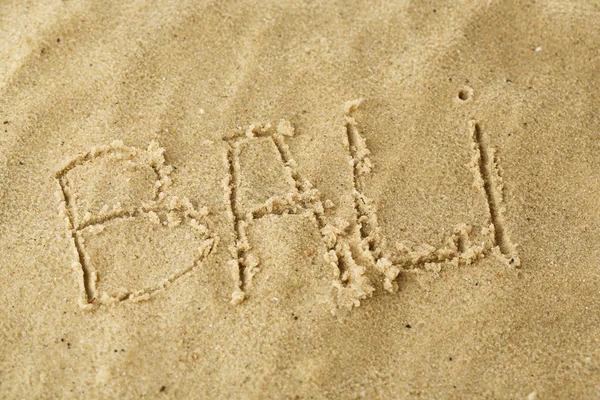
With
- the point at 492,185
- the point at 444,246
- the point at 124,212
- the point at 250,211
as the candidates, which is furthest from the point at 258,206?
the point at 492,185

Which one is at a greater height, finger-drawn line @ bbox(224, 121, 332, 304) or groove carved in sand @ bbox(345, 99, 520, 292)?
finger-drawn line @ bbox(224, 121, 332, 304)

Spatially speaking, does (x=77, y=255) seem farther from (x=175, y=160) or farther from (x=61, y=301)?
(x=175, y=160)

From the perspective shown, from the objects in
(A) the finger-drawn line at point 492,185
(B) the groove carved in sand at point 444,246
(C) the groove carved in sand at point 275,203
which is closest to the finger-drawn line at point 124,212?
(C) the groove carved in sand at point 275,203

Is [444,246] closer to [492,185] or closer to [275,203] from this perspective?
[492,185]

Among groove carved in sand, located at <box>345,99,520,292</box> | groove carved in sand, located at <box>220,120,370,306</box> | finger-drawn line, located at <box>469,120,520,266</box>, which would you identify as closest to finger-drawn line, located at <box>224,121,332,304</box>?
groove carved in sand, located at <box>220,120,370,306</box>

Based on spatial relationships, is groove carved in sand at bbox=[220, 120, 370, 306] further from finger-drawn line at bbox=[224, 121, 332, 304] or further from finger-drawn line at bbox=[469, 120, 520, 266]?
finger-drawn line at bbox=[469, 120, 520, 266]

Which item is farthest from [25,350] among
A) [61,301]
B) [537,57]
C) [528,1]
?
[528,1]

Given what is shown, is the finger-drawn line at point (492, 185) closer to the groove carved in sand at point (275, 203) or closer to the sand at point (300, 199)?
the sand at point (300, 199)
